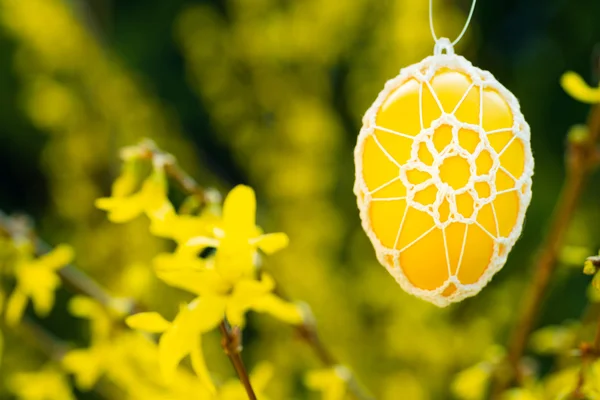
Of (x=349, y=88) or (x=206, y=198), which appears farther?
(x=349, y=88)

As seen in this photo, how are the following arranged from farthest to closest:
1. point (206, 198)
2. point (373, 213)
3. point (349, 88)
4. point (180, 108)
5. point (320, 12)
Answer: point (180, 108) < point (349, 88) < point (320, 12) < point (206, 198) < point (373, 213)

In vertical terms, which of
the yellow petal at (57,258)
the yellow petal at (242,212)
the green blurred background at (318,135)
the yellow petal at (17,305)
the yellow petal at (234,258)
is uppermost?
the green blurred background at (318,135)

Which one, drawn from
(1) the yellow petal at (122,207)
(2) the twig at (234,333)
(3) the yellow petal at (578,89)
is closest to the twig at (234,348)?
(2) the twig at (234,333)

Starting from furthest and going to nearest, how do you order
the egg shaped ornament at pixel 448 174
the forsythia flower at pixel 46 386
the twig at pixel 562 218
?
the forsythia flower at pixel 46 386 < the twig at pixel 562 218 < the egg shaped ornament at pixel 448 174

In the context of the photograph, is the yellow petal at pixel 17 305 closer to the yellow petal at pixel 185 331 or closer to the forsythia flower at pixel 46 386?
the forsythia flower at pixel 46 386

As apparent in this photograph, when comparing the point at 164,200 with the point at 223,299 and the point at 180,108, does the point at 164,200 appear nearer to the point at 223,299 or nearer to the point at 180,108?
the point at 223,299

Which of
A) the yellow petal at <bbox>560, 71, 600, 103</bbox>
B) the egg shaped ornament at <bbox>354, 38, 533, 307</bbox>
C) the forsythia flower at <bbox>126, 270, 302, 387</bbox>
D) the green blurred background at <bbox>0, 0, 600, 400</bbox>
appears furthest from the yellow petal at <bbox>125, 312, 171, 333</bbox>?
the green blurred background at <bbox>0, 0, 600, 400</bbox>

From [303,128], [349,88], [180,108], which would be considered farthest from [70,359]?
[180,108]
